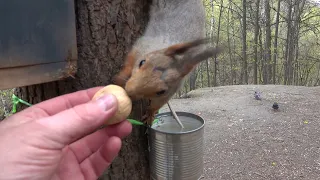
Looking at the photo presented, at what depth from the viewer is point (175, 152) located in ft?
4.84

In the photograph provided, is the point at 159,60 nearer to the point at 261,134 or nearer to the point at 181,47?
the point at 181,47

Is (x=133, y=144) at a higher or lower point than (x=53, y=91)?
lower

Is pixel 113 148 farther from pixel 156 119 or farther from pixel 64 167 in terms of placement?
pixel 156 119

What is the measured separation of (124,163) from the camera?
1574 mm

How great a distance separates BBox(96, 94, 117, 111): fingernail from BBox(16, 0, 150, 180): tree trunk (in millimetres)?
391

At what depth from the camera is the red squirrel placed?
128 cm

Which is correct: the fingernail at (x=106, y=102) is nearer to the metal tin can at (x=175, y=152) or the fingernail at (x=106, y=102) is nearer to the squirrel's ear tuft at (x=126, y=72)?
the squirrel's ear tuft at (x=126, y=72)

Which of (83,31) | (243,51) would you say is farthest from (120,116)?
(243,51)

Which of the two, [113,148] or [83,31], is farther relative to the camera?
[83,31]

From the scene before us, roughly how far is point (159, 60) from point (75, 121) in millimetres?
519


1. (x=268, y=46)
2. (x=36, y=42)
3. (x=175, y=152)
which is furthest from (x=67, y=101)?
(x=268, y=46)

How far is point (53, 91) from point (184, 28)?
90 centimetres

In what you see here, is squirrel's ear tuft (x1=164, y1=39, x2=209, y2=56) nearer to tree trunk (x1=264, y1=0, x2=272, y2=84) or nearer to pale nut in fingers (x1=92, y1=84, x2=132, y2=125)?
pale nut in fingers (x1=92, y1=84, x2=132, y2=125)

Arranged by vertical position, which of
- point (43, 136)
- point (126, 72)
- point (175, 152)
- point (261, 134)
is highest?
point (126, 72)
